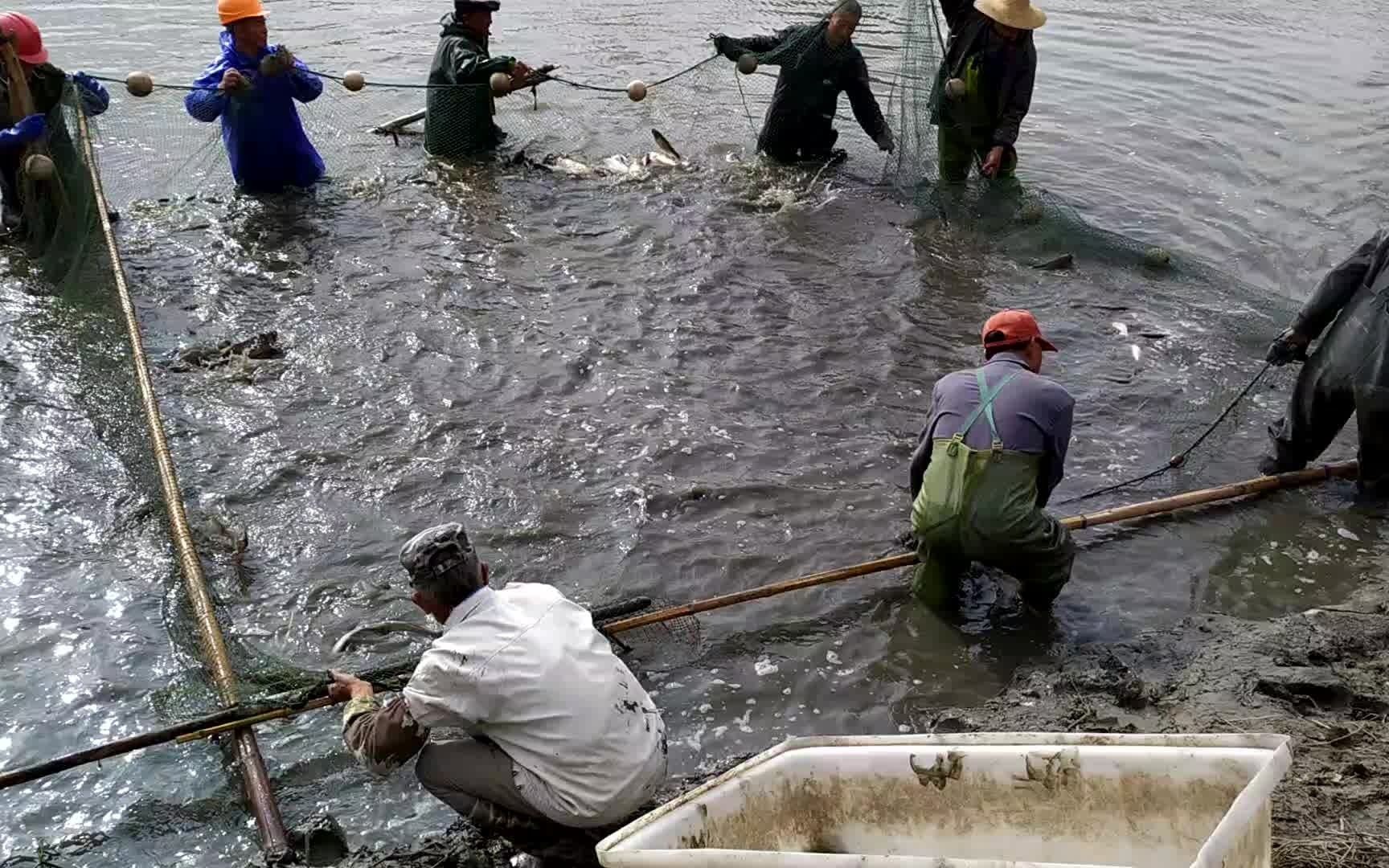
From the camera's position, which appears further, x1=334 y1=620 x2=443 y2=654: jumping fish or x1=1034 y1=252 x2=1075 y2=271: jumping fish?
x1=1034 y1=252 x2=1075 y2=271: jumping fish

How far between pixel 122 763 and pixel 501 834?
1.70 meters

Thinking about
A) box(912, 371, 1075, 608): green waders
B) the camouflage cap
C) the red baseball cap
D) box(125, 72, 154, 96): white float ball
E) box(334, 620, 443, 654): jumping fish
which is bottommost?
box(334, 620, 443, 654): jumping fish

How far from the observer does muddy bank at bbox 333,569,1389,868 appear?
3.84 m

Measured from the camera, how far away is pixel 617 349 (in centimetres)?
810

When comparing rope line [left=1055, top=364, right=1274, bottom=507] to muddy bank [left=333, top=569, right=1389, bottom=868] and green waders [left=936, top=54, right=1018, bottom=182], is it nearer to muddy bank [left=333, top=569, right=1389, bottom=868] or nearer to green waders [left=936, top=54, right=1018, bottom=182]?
muddy bank [left=333, top=569, right=1389, bottom=868]

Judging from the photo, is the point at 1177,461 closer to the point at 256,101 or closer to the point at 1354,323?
the point at 1354,323

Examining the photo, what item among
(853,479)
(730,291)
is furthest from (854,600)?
(730,291)

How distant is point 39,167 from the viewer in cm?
817

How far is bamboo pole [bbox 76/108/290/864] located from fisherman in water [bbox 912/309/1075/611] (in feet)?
9.66

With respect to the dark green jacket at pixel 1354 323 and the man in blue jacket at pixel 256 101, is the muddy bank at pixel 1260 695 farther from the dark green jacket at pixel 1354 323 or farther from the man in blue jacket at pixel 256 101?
the man in blue jacket at pixel 256 101

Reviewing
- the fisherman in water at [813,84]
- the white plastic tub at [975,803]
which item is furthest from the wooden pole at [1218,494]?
the fisherman in water at [813,84]

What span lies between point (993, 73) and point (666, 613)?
6.43 m

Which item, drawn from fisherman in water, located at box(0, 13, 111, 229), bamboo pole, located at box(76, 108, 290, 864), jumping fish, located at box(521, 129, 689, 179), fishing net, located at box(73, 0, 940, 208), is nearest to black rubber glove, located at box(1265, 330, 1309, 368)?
fishing net, located at box(73, 0, 940, 208)

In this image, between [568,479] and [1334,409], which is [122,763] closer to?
[568,479]
